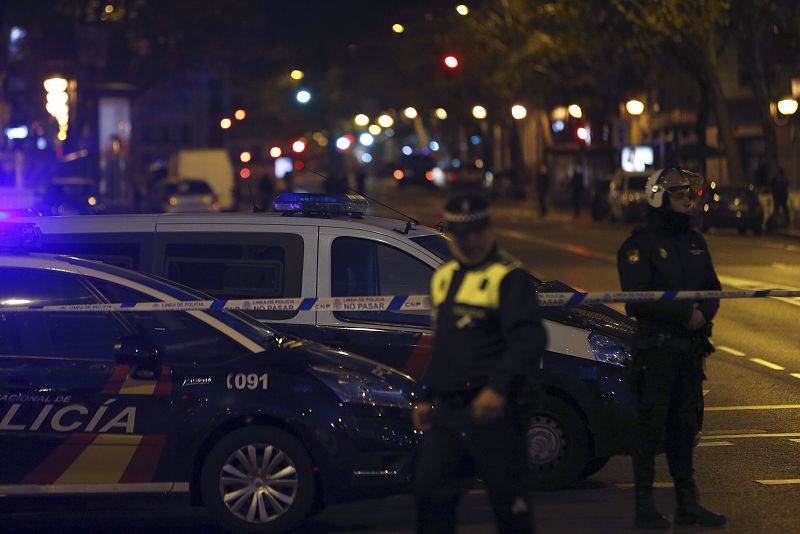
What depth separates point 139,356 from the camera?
300 inches

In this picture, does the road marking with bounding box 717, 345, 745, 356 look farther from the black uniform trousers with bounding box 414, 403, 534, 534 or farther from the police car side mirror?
the black uniform trousers with bounding box 414, 403, 534, 534

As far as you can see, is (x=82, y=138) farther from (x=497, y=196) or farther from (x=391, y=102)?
(x=391, y=102)

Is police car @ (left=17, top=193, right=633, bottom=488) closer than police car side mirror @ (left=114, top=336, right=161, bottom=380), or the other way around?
police car side mirror @ (left=114, top=336, right=161, bottom=380)

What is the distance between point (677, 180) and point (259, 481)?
256 cm

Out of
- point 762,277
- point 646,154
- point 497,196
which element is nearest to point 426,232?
point 762,277

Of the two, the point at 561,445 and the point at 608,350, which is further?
the point at 608,350

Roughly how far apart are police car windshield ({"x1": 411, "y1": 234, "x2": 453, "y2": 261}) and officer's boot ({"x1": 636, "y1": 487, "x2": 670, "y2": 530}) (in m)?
2.38

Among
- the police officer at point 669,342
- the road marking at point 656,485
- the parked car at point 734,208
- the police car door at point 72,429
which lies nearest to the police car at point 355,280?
the road marking at point 656,485

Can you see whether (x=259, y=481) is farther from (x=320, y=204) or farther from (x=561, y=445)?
(x=320, y=204)

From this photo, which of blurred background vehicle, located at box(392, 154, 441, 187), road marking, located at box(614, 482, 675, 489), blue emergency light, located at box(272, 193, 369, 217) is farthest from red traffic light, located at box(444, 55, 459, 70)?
blurred background vehicle, located at box(392, 154, 441, 187)

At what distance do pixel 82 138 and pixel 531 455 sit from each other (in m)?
52.6

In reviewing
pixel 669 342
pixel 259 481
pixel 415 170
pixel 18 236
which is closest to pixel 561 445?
pixel 669 342

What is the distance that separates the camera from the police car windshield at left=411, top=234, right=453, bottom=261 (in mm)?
9609

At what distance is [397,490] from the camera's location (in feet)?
25.2
